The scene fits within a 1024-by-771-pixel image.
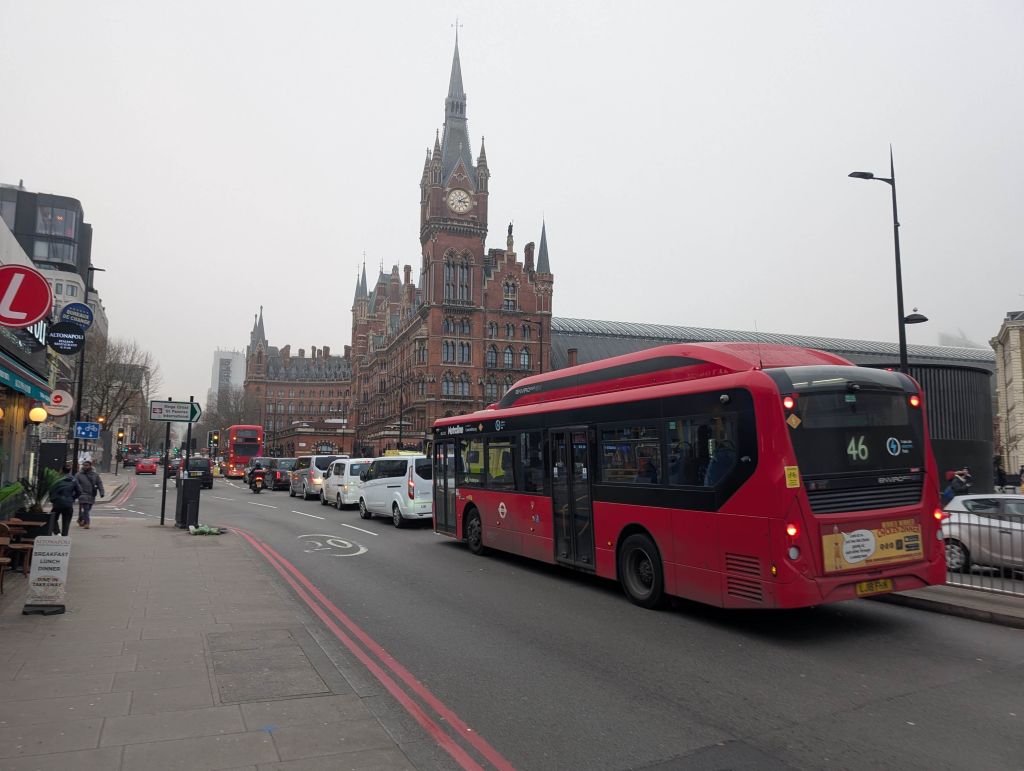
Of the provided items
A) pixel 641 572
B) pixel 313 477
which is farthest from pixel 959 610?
pixel 313 477

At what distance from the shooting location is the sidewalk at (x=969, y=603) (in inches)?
322

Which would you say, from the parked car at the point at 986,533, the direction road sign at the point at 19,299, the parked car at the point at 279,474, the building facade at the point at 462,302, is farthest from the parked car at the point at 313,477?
the building facade at the point at 462,302

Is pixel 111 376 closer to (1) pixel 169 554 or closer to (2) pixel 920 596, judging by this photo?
(1) pixel 169 554

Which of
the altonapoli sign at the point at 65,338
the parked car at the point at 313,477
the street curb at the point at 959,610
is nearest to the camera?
the street curb at the point at 959,610

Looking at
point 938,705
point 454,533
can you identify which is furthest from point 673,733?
point 454,533

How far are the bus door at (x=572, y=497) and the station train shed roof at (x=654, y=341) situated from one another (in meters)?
71.8

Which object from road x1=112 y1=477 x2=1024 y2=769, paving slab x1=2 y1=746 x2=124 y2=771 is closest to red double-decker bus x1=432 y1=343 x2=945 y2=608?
road x1=112 y1=477 x2=1024 y2=769

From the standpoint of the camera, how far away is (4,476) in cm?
1731

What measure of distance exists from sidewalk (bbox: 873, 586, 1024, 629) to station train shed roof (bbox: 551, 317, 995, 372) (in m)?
73.4

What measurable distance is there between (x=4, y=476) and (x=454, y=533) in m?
11.8

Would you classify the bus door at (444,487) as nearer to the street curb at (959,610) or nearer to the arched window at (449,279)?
the street curb at (959,610)

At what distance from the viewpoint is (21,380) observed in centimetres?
1532

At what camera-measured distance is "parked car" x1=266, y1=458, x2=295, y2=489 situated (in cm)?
3953

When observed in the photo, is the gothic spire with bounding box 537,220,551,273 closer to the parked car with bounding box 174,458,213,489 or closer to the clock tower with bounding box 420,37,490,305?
the clock tower with bounding box 420,37,490,305
